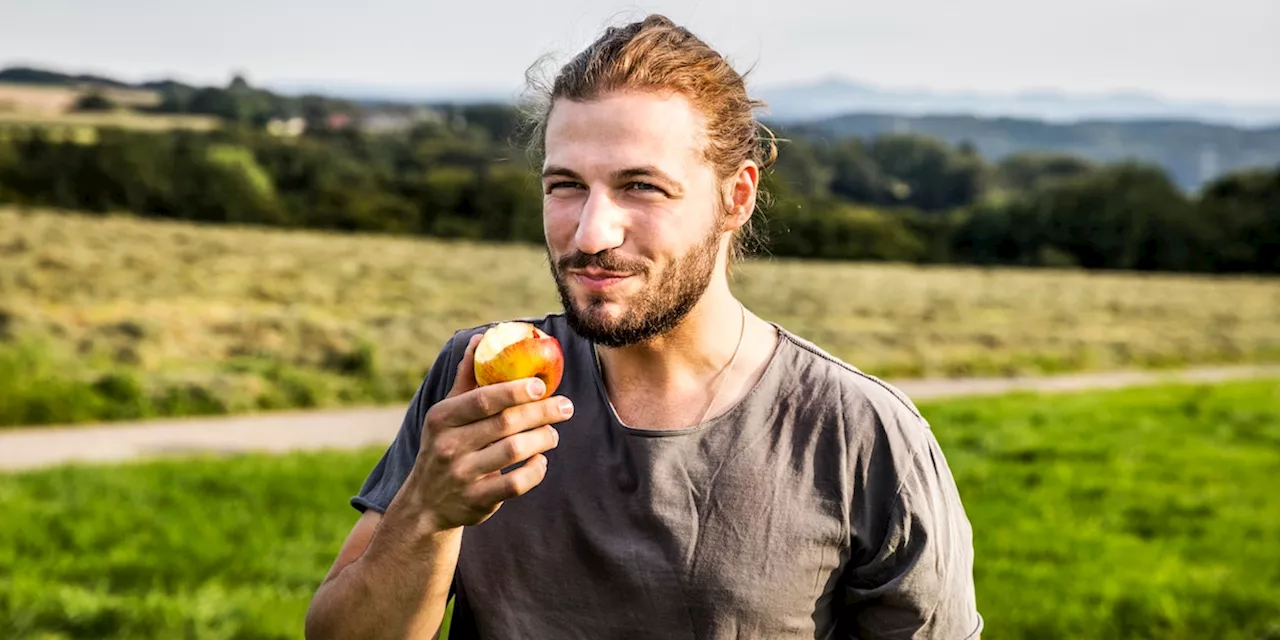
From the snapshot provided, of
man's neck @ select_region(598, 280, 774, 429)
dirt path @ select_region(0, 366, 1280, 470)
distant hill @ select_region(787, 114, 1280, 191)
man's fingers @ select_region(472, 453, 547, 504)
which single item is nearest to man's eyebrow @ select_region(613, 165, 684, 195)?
man's neck @ select_region(598, 280, 774, 429)

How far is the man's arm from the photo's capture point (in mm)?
1759

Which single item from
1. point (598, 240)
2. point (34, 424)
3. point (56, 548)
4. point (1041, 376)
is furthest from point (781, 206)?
point (1041, 376)

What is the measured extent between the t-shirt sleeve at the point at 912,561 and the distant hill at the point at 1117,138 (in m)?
53.2

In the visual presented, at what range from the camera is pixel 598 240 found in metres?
1.89

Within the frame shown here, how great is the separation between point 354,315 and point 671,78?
51.9 feet

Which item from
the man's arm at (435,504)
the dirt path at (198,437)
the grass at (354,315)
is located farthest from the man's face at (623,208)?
the dirt path at (198,437)

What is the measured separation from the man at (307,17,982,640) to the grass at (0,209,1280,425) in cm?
457

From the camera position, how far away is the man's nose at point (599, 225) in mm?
1885

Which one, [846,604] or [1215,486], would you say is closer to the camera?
[846,604]

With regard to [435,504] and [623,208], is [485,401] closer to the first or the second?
[435,504]

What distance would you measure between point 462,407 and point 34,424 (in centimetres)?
959

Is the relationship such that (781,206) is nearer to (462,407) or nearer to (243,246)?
(462,407)

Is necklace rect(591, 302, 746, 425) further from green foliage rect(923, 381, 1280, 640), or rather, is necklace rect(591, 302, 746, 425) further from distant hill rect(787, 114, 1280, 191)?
distant hill rect(787, 114, 1280, 191)

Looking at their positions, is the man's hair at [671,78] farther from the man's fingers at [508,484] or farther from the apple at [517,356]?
the man's fingers at [508,484]
